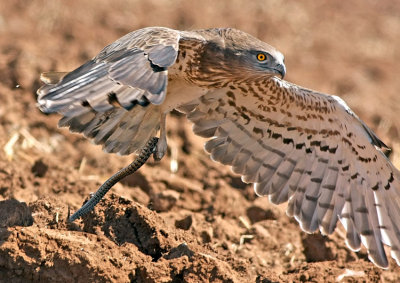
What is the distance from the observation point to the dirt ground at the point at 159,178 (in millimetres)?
5777

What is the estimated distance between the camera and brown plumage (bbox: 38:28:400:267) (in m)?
6.92

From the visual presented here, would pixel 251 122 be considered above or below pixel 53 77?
below

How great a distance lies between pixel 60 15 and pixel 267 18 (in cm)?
390

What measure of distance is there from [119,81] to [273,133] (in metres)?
2.67

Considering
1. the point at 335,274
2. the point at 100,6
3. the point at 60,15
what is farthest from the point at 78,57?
the point at 335,274

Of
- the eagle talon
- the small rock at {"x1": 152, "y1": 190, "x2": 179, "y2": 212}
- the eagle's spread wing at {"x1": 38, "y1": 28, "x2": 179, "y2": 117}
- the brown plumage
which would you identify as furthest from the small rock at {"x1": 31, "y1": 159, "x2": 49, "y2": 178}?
the eagle's spread wing at {"x1": 38, "y1": 28, "x2": 179, "y2": 117}

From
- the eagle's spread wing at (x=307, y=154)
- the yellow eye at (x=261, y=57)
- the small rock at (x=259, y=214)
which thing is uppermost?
the yellow eye at (x=261, y=57)

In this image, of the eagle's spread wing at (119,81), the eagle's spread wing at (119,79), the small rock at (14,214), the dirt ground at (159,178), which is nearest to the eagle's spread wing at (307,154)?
the dirt ground at (159,178)

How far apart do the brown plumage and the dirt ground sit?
0.39m

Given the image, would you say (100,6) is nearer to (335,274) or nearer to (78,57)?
(78,57)

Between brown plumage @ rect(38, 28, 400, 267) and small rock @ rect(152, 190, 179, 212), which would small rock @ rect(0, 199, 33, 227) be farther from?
small rock @ rect(152, 190, 179, 212)

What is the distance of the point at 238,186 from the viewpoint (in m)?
8.67

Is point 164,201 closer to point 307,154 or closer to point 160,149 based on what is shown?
point 160,149

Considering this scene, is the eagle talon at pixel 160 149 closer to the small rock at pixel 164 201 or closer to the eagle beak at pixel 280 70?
the small rock at pixel 164 201
